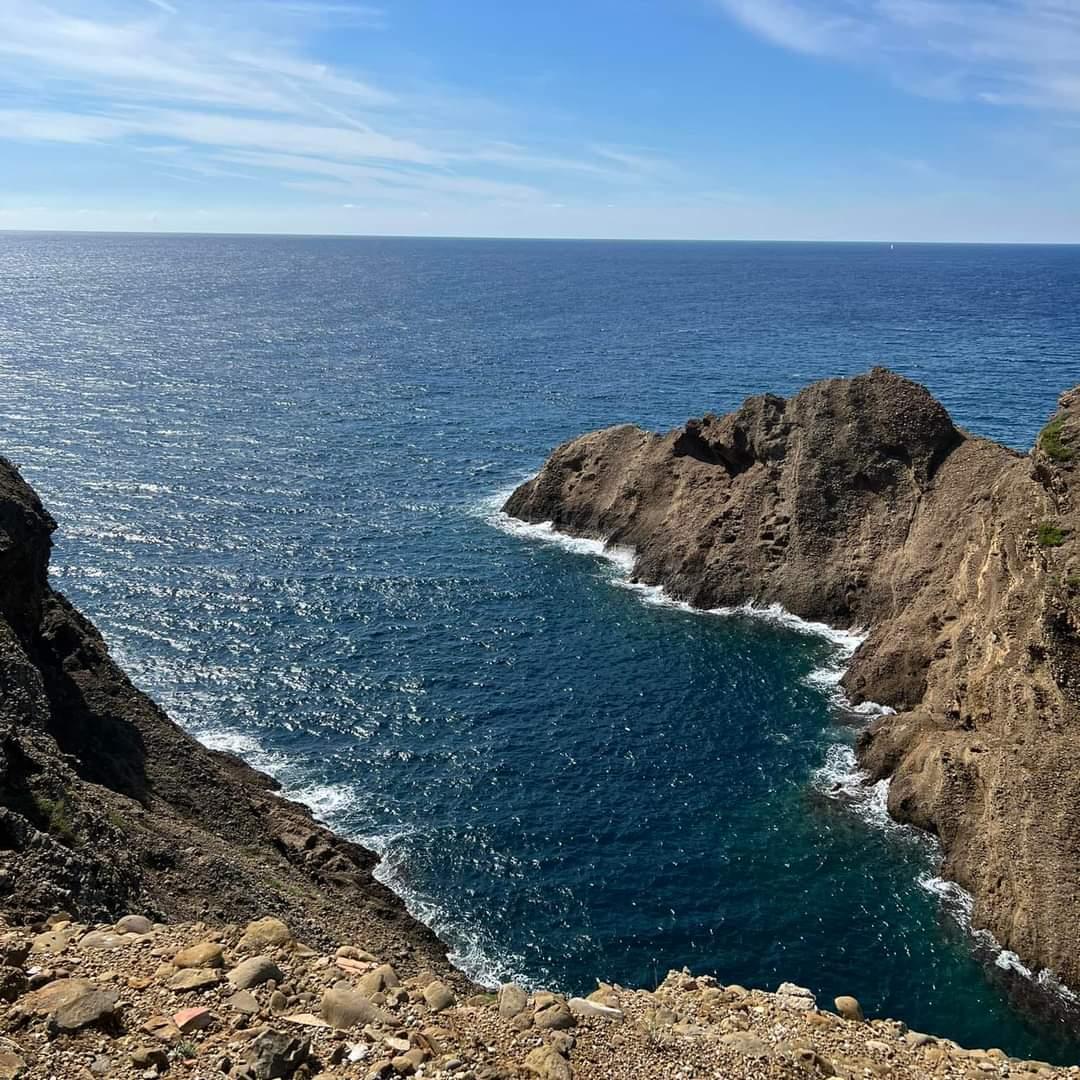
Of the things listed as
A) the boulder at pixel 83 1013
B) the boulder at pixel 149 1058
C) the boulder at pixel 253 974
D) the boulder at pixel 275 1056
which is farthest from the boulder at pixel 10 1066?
the boulder at pixel 253 974

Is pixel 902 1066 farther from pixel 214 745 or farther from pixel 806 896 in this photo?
pixel 214 745

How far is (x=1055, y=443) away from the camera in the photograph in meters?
53.8

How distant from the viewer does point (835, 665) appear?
6444 centimetres

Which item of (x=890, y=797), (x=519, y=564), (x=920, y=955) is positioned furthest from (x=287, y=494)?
(x=920, y=955)

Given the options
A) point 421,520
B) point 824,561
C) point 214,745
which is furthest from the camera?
point 421,520

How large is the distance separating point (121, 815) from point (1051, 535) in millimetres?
47140

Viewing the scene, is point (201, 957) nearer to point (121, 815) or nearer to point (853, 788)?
point (121, 815)

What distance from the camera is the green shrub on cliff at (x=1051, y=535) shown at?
49688 mm

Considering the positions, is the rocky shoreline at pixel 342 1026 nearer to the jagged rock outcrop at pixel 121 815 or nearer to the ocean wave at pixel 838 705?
the jagged rock outcrop at pixel 121 815

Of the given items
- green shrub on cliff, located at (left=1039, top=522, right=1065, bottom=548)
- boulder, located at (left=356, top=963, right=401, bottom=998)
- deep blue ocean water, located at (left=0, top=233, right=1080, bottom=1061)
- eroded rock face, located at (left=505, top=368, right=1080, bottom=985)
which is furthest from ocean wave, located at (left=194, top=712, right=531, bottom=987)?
green shrub on cliff, located at (left=1039, top=522, right=1065, bottom=548)

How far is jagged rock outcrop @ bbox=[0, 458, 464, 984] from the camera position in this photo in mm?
27891

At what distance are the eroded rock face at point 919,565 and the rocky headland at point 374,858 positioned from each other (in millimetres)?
244

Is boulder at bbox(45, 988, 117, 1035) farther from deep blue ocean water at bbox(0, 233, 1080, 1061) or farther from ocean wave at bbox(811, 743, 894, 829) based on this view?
ocean wave at bbox(811, 743, 894, 829)

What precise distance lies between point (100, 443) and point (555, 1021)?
344 ft
